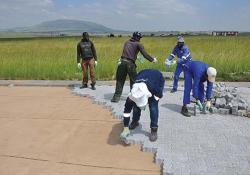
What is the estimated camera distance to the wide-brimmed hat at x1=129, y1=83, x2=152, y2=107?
5930mm

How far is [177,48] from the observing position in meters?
10.1

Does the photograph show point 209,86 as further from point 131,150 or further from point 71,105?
point 71,105

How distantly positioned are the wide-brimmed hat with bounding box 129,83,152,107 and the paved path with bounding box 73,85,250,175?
740mm

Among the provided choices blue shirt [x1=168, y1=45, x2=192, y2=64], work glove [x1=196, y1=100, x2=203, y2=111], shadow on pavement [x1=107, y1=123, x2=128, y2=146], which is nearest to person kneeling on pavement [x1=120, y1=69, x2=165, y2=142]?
shadow on pavement [x1=107, y1=123, x2=128, y2=146]

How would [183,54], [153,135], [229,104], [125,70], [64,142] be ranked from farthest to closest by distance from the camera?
1. [183,54]
2. [125,70]
3. [229,104]
4. [64,142]
5. [153,135]

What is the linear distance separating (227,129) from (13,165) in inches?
153

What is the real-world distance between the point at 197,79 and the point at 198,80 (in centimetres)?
3

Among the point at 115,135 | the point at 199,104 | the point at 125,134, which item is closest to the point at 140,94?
the point at 125,134

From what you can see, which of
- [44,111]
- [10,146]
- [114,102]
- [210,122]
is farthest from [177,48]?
[10,146]

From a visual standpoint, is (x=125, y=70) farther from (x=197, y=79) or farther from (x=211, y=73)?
(x=211, y=73)

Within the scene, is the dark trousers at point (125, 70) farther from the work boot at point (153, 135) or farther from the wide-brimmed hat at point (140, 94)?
the wide-brimmed hat at point (140, 94)

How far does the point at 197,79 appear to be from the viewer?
7.48 m

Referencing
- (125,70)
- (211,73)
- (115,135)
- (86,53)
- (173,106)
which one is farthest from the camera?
(86,53)

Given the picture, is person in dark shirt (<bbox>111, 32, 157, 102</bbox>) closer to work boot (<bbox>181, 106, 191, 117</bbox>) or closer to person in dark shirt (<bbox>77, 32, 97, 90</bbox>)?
work boot (<bbox>181, 106, 191, 117</bbox>)
